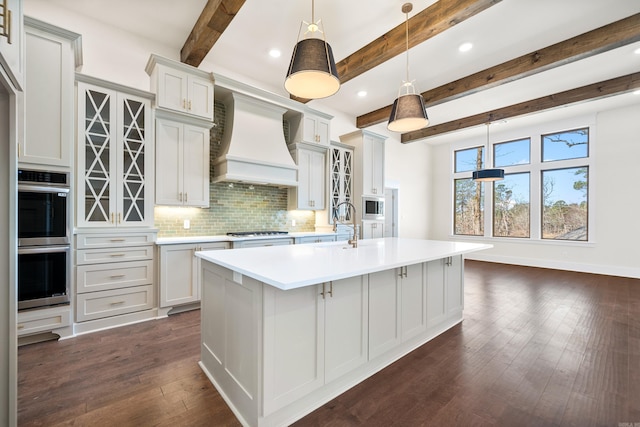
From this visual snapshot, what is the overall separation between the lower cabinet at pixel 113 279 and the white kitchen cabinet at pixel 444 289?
3.06 meters

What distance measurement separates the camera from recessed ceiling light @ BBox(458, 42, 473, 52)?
3.68 meters

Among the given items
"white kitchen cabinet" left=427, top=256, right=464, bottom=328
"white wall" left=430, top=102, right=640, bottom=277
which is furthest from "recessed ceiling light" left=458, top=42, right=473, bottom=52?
"white wall" left=430, top=102, right=640, bottom=277

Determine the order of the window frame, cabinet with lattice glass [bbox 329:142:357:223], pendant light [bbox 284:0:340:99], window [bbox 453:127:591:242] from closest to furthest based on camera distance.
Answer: pendant light [bbox 284:0:340:99], cabinet with lattice glass [bbox 329:142:357:223], the window frame, window [bbox 453:127:591:242]

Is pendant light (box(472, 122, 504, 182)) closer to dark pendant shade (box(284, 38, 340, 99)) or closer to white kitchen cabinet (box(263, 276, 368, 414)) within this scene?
dark pendant shade (box(284, 38, 340, 99))

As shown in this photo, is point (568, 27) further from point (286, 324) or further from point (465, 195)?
point (465, 195)

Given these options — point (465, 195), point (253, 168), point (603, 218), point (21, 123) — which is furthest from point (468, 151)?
point (21, 123)

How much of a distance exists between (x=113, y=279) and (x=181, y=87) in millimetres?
2379

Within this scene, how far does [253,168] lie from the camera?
400cm

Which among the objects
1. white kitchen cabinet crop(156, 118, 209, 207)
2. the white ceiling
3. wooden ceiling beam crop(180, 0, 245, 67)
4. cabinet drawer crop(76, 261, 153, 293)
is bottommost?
cabinet drawer crop(76, 261, 153, 293)

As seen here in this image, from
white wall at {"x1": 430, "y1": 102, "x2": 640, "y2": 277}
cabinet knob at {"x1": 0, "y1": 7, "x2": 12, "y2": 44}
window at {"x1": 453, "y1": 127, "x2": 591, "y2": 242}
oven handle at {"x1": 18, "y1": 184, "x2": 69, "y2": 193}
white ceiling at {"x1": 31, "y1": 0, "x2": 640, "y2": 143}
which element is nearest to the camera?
cabinet knob at {"x1": 0, "y1": 7, "x2": 12, "y2": 44}

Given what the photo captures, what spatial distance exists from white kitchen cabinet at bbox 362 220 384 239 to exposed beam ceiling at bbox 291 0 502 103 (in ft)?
9.42

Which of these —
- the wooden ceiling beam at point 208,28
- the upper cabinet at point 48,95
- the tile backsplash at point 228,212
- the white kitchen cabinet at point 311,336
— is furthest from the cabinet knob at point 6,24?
the tile backsplash at point 228,212

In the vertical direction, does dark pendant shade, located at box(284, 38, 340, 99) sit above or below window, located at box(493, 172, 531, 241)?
above

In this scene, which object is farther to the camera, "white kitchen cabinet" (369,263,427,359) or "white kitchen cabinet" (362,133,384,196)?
"white kitchen cabinet" (362,133,384,196)
